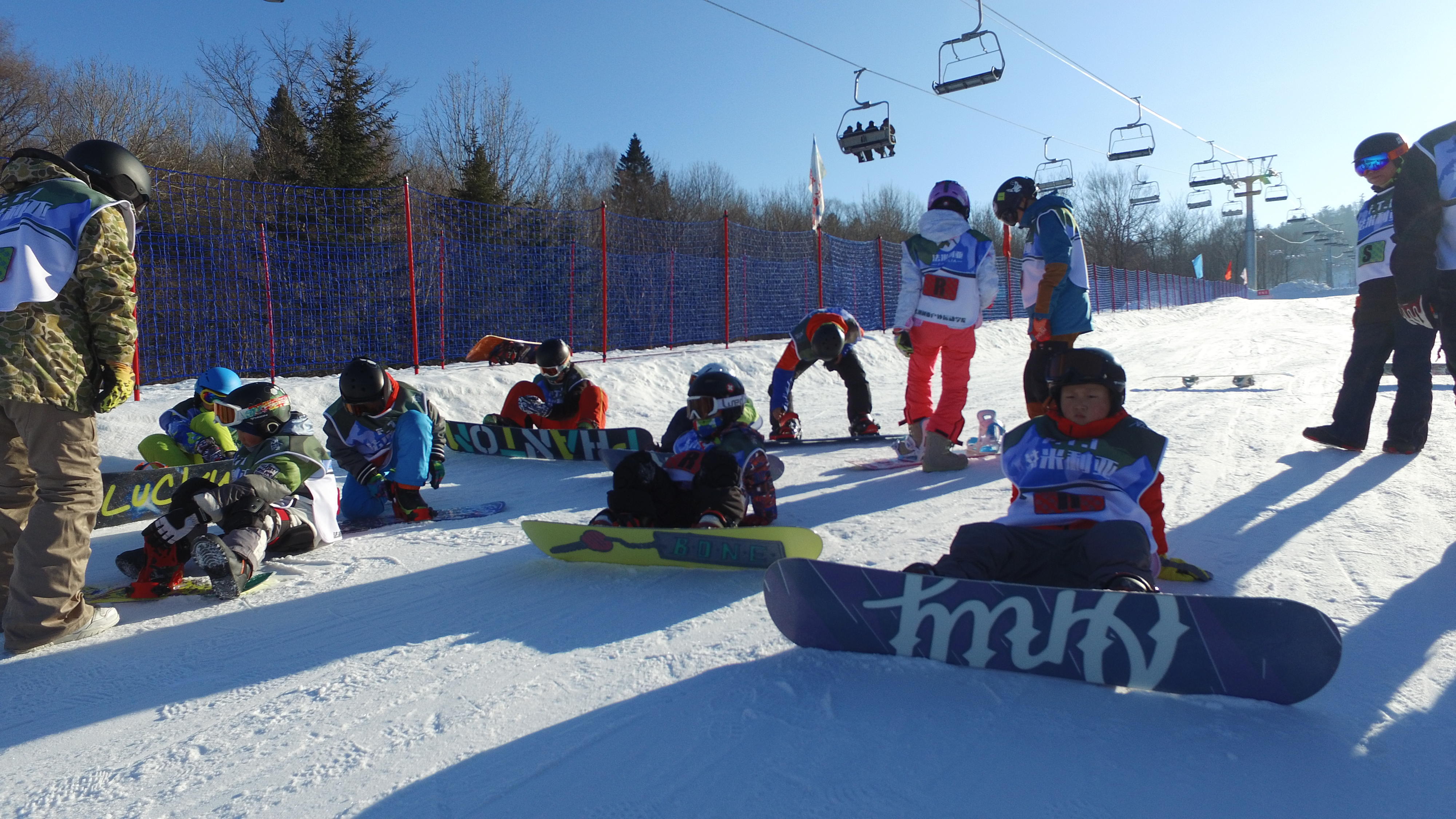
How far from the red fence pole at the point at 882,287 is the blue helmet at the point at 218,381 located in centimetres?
1385

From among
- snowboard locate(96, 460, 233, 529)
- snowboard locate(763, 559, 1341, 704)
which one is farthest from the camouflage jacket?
snowboard locate(763, 559, 1341, 704)

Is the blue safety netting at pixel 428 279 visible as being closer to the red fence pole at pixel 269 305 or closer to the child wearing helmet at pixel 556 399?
the red fence pole at pixel 269 305

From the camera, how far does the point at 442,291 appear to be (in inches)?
474

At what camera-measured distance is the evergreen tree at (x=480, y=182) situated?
73.8ft

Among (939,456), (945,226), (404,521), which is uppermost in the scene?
(945,226)

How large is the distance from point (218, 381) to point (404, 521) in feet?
5.12

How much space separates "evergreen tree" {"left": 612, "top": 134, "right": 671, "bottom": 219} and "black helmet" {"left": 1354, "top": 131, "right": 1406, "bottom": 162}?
1163 inches

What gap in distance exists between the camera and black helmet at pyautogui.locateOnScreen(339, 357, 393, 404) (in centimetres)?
452

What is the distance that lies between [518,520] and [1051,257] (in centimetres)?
368

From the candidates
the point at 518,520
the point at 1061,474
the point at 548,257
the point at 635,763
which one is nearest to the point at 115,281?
the point at 518,520

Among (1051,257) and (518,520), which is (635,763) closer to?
(518,520)

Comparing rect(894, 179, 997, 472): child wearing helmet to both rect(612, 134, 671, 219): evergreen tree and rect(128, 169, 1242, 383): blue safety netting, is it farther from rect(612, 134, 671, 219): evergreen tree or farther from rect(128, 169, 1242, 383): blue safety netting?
rect(612, 134, 671, 219): evergreen tree

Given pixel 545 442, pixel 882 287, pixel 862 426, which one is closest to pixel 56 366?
pixel 545 442

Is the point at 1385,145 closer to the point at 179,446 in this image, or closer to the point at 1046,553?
the point at 1046,553
